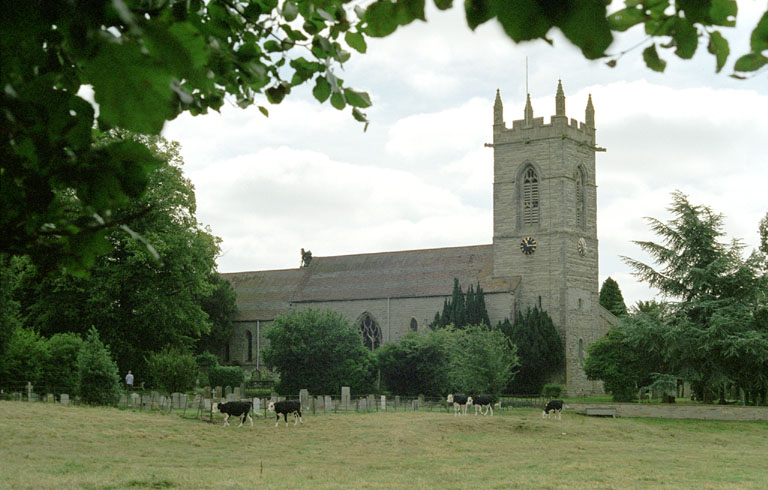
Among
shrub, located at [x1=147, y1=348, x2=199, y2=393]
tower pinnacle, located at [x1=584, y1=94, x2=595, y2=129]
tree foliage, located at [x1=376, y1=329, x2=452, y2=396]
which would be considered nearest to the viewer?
shrub, located at [x1=147, y1=348, x2=199, y2=393]

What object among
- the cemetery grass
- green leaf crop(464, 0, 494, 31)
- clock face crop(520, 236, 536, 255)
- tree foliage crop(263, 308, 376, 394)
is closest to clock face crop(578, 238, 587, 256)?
clock face crop(520, 236, 536, 255)

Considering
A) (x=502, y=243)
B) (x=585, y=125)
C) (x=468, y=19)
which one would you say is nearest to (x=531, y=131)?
(x=585, y=125)

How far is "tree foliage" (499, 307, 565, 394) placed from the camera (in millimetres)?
52062

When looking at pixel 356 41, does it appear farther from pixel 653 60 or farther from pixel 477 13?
pixel 477 13

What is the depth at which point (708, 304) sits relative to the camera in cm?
4059

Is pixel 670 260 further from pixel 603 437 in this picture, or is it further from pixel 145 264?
pixel 145 264

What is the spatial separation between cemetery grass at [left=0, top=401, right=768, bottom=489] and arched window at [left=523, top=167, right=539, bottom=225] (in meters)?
26.4

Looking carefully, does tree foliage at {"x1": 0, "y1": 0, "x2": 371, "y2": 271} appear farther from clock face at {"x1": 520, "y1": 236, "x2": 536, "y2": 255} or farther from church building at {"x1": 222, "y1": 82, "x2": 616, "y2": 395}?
clock face at {"x1": 520, "y1": 236, "x2": 536, "y2": 255}

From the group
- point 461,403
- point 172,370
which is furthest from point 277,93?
point 461,403

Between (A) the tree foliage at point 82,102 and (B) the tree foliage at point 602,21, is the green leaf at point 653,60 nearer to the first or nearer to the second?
(B) the tree foliage at point 602,21

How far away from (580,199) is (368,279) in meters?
17.0

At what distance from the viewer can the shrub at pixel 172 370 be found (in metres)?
37.4

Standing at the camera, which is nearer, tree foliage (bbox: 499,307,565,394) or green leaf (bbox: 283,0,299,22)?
green leaf (bbox: 283,0,299,22)

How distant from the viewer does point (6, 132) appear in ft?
8.14
